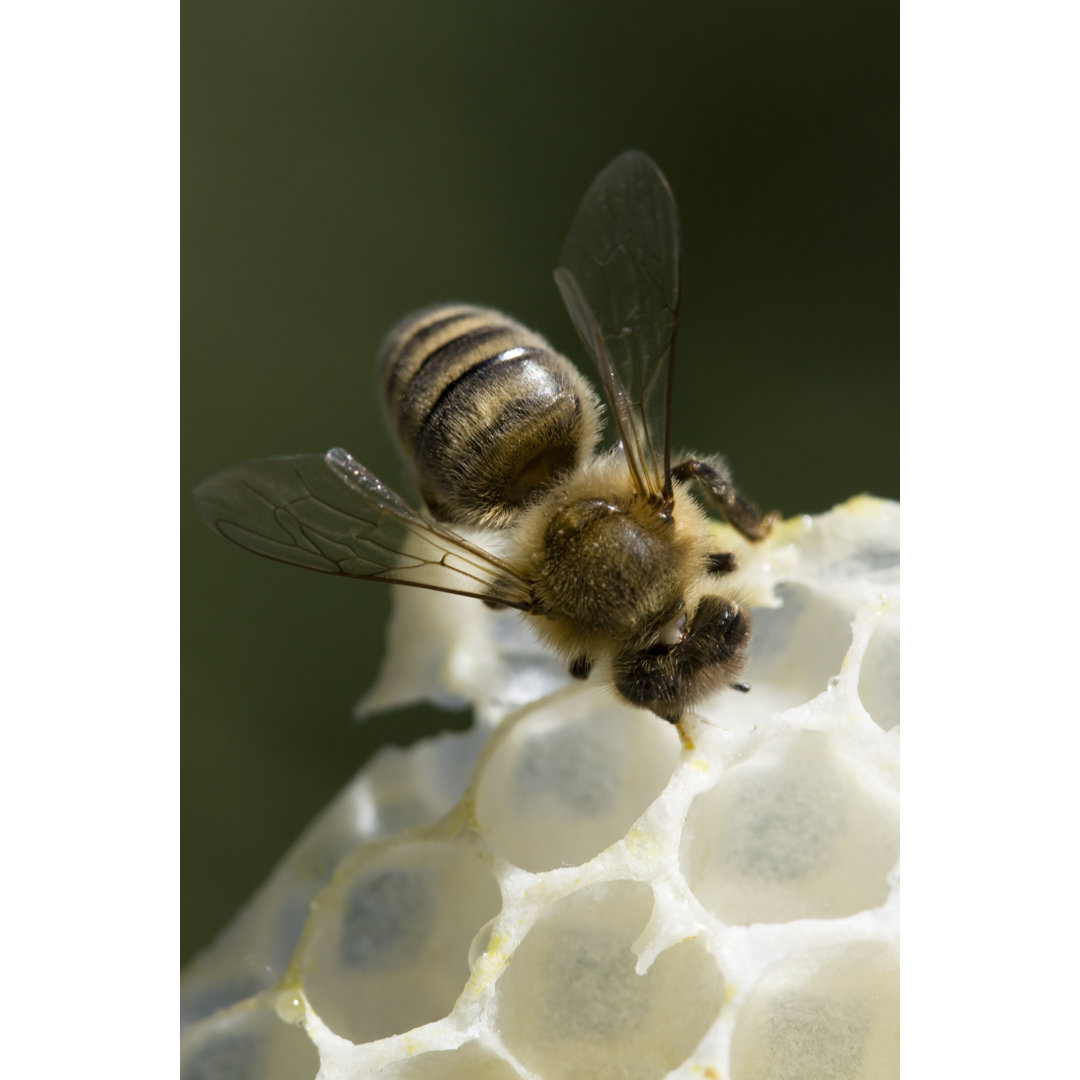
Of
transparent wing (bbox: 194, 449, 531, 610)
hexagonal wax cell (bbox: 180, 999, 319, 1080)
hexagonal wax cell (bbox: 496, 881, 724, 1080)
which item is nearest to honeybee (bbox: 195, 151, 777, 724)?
transparent wing (bbox: 194, 449, 531, 610)

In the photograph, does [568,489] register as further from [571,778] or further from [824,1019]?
[824,1019]

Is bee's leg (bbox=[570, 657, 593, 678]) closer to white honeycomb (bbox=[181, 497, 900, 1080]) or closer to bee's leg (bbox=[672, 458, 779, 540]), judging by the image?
white honeycomb (bbox=[181, 497, 900, 1080])

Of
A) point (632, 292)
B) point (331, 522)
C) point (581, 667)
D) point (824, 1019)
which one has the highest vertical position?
point (632, 292)

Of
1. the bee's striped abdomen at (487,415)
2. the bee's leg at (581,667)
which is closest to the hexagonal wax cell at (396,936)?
the bee's leg at (581,667)

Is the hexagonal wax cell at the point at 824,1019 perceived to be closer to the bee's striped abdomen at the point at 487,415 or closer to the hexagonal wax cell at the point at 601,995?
the hexagonal wax cell at the point at 601,995

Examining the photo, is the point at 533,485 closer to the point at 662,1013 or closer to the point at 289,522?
the point at 289,522

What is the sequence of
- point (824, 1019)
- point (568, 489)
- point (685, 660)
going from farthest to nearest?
point (568, 489) → point (685, 660) → point (824, 1019)

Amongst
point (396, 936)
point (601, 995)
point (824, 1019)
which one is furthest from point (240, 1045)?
point (824, 1019)
